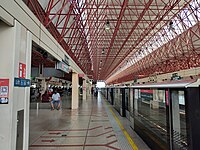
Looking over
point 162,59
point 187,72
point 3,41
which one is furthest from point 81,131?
point 162,59

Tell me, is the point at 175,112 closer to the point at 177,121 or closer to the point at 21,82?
the point at 177,121

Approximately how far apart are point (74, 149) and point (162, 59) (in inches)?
1068

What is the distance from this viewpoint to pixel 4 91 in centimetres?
360

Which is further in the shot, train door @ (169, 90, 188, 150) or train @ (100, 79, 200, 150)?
train door @ (169, 90, 188, 150)

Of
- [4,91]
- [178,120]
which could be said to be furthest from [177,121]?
[4,91]

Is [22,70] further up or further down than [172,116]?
further up

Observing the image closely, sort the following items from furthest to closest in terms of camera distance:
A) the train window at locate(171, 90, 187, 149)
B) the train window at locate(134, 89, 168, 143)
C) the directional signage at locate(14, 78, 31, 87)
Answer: the train window at locate(134, 89, 168, 143)
the train window at locate(171, 90, 187, 149)
the directional signage at locate(14, 78, 31, 87)

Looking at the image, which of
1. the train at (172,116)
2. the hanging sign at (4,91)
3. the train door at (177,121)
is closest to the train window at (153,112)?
the train at (172,116)

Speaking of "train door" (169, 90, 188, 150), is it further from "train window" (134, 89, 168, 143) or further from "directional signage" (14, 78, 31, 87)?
"directional signage" (14, 78, 31, 87)

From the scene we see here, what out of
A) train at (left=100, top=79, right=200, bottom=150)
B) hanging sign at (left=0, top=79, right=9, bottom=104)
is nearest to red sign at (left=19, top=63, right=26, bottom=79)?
hanging sign at (left=0, top=79, right=9, bottom=104)

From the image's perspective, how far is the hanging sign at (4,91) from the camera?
3570 mm

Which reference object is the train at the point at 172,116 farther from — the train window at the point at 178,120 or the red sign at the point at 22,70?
the red sign at the point at 22,70

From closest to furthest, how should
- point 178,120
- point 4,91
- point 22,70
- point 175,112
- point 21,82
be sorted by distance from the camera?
point 4,91 < point 21,82 < point 22,70 < point 178,120 < point 175,112

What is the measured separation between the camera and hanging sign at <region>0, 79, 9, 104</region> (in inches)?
141
